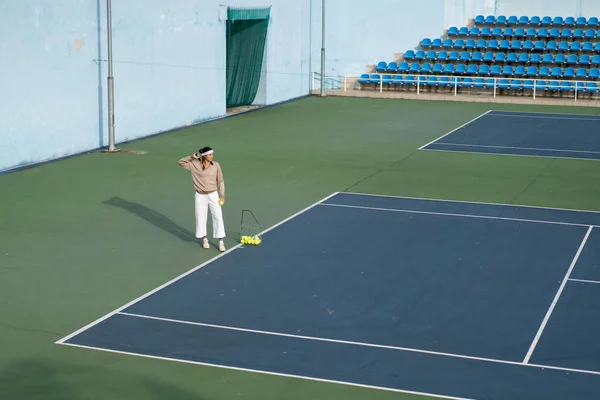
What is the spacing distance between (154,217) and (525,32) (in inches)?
1149

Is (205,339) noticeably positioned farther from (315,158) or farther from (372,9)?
(372,9)

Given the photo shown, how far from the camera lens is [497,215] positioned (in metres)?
19.4

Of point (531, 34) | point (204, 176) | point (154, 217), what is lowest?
point (154, 217)

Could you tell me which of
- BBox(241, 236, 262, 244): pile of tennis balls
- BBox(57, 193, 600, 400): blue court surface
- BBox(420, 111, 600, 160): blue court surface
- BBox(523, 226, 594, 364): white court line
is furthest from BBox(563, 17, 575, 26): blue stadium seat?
BBox(241, 236, 262, 244): pile of tennis balls

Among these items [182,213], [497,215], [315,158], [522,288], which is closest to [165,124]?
[315,158]

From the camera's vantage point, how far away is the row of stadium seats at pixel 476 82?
127 ft

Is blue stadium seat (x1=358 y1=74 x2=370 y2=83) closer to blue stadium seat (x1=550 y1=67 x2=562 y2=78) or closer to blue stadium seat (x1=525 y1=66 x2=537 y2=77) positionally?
blue stadium seat (x1=525 y1=66 x2=537 y2=77)

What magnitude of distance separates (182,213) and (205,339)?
22.9 ft

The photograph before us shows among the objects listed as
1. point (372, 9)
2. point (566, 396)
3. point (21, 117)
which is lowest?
point (566, 396)

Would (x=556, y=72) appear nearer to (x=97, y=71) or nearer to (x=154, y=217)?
(x=97, y=71)

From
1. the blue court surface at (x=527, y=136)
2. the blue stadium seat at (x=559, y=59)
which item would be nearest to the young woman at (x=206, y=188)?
the blue court surface at (x=527, y=136)

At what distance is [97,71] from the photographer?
26.3 m

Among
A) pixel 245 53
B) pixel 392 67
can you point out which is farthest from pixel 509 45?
pixel 245 53

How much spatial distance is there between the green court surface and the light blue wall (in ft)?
2.46
